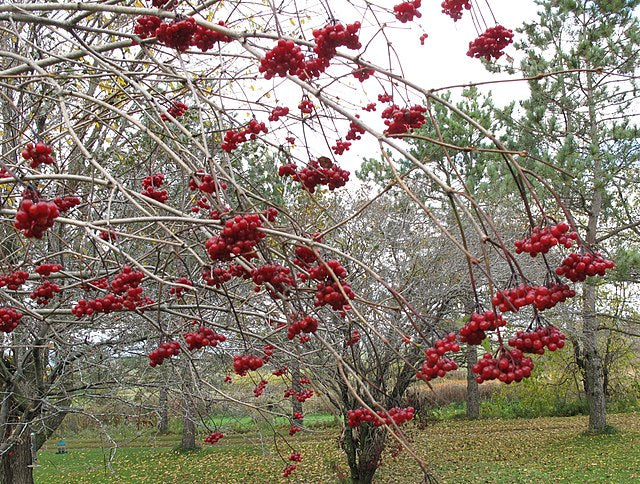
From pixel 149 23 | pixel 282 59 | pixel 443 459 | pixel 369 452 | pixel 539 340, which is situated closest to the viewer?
pixel 539 340

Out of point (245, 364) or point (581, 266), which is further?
point (245, 364)

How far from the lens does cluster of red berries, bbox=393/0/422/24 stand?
2.08m

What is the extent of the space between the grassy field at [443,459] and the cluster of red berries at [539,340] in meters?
6.85

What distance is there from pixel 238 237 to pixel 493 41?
1260 mm

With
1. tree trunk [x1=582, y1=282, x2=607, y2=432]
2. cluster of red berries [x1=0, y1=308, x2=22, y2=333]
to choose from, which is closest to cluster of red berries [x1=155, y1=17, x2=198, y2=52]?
cluster of red berries [x1=0, y1=308, x2=22, y2=333]

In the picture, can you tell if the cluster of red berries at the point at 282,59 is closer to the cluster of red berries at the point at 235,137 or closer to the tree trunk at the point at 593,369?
the cluster of red berries at the point at 235,137

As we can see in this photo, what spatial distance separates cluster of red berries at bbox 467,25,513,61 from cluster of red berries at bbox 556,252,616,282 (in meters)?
0.86

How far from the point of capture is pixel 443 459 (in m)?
11.5

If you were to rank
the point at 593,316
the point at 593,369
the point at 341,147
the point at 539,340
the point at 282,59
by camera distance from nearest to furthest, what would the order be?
1. the point at 539,340
2. the point at 282,59
3. the point at 341,147
4. the point at 593,316
5. the point at 593,369

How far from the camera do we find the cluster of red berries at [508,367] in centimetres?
142

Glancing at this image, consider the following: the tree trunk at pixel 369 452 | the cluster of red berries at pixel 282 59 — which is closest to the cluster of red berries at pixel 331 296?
the cluster of red berries at pixel 282 59

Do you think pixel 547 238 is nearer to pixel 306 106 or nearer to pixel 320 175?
pixel 320 175

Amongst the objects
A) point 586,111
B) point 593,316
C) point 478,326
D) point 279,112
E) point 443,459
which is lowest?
point 443,459

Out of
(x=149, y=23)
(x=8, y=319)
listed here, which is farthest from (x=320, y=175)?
A: (x=8, y=319)
